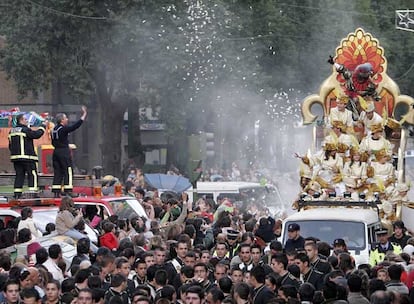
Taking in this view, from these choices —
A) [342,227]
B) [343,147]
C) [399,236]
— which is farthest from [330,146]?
[342,227]

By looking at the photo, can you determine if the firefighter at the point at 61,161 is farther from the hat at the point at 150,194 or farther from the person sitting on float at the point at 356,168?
the person sitting on float at the point at 356,168

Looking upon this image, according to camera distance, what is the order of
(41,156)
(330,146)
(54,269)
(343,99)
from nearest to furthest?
(54,269), (330,146), (343,99), (41,156)

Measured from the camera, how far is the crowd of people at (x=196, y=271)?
514 inches

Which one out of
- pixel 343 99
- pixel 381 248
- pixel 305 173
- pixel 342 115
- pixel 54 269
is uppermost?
pixel 343 99

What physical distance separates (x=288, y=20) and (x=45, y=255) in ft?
127

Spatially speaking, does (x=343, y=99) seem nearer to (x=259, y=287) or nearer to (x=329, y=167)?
(x=329, y=167)

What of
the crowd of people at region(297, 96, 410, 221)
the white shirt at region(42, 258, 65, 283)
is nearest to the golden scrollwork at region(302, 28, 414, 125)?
the crowd of people at region(297, 96, 410, 221)

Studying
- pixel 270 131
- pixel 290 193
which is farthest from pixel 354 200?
pixel 270 131

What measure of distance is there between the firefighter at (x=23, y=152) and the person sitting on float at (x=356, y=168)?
5.16 meters

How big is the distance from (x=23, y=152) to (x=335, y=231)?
16.3 feet

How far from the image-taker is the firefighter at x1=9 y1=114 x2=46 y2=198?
21453 mm

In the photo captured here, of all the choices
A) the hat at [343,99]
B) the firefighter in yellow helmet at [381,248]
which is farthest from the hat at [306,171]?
the firefighter in yellow helmet at [381,248]

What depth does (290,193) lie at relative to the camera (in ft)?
130

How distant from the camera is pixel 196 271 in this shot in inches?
581
